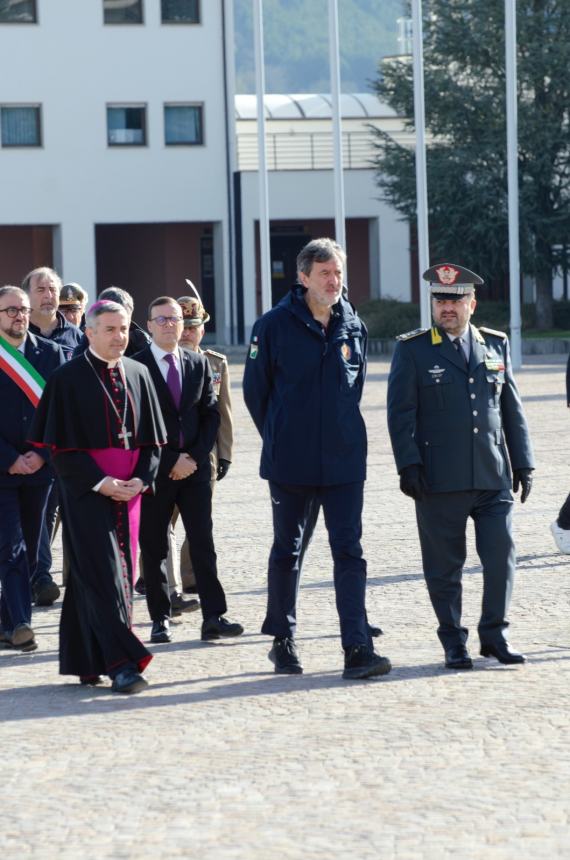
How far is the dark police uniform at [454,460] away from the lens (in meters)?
8.42

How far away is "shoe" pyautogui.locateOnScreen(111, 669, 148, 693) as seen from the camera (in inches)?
317

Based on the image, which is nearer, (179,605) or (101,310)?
(101,310)

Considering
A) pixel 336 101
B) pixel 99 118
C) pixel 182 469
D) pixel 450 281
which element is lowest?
pixel 182 469

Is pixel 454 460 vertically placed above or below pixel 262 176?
below

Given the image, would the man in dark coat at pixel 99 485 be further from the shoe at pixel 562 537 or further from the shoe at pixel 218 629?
the shoe at pixel 562 537

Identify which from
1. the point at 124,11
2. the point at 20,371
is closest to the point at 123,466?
the point at 20,371

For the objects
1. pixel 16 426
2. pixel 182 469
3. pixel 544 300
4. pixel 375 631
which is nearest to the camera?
pixel 375 631

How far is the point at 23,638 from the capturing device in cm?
911

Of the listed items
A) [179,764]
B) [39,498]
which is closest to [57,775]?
[179,764]

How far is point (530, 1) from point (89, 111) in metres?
11.6

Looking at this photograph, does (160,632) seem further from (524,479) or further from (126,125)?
(126,125)

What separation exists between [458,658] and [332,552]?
2.48ft

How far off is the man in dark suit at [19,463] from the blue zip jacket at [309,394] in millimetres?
1616

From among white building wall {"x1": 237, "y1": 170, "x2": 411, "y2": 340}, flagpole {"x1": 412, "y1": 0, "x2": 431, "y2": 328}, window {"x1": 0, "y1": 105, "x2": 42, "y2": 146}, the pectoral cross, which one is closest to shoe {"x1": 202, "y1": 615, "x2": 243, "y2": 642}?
the pectoral cross
